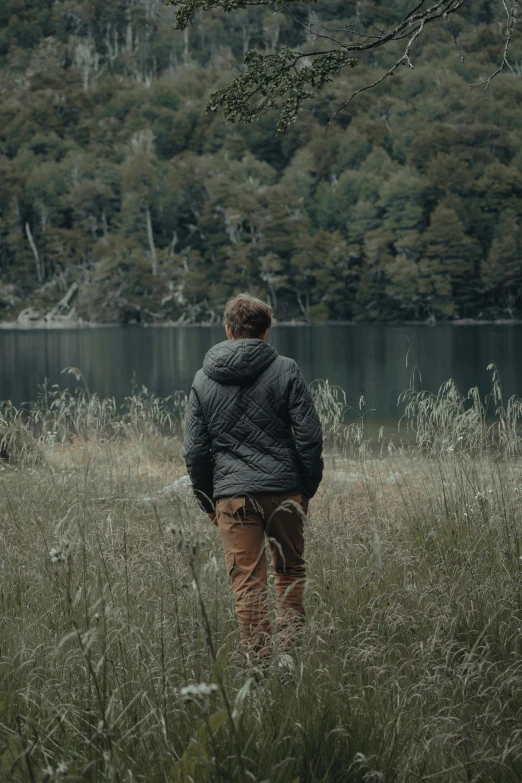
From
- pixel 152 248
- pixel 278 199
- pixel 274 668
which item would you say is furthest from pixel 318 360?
pixel 152 248

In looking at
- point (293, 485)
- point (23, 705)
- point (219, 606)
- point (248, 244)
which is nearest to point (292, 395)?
point (293, 485)

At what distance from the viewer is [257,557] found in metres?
3.39

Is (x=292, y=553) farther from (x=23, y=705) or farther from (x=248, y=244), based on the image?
(x=248, y=244)

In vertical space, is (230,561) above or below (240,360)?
below

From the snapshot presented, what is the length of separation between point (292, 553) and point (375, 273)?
245ft

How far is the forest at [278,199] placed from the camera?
3000 inches

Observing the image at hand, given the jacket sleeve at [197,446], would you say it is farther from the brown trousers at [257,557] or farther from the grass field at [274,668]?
the grass field at [274,668]

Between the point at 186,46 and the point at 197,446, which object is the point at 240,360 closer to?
the point at 197,446

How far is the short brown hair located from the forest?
67.2 m

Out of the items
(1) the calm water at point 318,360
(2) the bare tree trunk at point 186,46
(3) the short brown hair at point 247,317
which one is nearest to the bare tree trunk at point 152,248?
(1) the calm water at point 318,360

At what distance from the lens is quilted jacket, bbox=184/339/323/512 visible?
3.44 m

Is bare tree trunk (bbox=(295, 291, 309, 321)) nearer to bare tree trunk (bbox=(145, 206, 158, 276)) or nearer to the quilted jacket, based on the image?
bare tree trunk (bbox=(145, 206, 158, 276))

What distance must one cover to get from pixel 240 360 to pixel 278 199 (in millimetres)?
81150

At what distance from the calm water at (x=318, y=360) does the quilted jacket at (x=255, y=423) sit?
15372 millimetres
